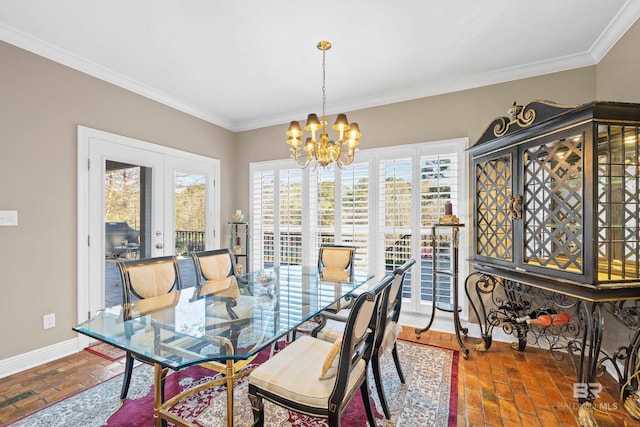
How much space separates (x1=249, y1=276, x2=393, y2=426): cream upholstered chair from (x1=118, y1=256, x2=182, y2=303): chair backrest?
3.96ft

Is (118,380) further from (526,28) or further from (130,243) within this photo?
(526,28)

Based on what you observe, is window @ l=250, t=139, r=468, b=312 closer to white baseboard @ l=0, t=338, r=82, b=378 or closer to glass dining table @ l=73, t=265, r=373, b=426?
glass dining table @ l=73, t=265, r=373, b=426

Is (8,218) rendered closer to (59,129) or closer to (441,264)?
(59,129)

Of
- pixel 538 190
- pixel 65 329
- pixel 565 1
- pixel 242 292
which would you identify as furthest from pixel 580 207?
pixel 65 329

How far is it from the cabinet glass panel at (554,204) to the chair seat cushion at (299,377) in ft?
5.38

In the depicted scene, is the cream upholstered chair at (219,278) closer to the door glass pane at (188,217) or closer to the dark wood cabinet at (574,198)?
the door glass pane at (188,217)

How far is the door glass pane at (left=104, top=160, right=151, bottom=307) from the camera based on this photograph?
10.1ft

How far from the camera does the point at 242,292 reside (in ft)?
7.61

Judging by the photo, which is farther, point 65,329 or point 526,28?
point 65,329

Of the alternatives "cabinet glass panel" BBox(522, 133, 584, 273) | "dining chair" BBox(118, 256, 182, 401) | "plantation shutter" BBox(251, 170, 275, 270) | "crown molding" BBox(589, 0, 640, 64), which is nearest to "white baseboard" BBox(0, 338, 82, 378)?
"dining chair" BBox(118, 256, 182, 401)

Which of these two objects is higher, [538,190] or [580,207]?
[538,190]

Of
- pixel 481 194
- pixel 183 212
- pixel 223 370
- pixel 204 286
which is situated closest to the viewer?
pixel 223 370

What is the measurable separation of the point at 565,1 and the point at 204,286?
11.6 feet

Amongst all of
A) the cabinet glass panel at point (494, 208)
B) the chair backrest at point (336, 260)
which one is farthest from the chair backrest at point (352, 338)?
the cabinet glass panel at point (494, 208)
